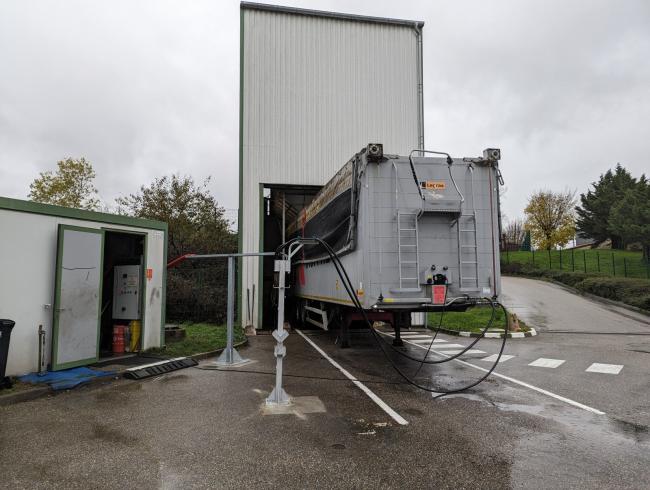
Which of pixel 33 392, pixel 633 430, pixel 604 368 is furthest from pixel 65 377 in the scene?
pixel 604 368

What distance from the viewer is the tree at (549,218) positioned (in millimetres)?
37375

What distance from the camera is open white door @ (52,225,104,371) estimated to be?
731 cm

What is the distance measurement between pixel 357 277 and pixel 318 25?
38.8 ft

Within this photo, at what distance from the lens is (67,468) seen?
385 cm

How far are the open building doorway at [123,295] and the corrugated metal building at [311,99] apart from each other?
16.3 ft

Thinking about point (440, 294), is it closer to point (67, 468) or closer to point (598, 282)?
point (67, 468)

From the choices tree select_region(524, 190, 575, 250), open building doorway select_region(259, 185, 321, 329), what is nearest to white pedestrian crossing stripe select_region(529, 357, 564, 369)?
open building doorway select_region(259, 185, 321, 329)

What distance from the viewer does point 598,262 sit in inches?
1171

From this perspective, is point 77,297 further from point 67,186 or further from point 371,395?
point 67,186

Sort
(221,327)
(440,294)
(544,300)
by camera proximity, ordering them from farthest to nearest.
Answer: (544,300), (221,327), (440,294)

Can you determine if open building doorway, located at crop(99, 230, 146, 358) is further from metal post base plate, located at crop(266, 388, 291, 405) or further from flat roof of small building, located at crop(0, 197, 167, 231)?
metal post base plate, located at crop(266, 388, 291, 405)

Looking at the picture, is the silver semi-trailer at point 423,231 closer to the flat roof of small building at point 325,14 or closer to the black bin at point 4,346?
the black bin at point 4,346

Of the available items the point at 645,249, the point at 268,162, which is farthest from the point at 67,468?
the point at 645,249

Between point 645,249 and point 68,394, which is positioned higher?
point 645,249
